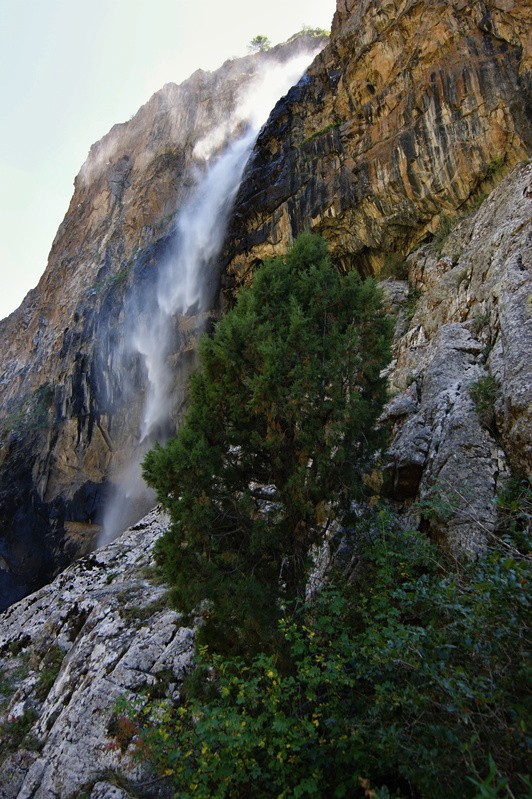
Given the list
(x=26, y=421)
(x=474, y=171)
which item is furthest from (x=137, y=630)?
(x=26, y=421)

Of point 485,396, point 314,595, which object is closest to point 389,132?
point 485,396

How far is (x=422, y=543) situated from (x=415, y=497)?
214cm

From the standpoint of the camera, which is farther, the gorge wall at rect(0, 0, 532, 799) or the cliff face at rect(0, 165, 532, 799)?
the gorge wall at rect(0, 0, 532, 799)

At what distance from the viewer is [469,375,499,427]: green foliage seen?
24.4ft

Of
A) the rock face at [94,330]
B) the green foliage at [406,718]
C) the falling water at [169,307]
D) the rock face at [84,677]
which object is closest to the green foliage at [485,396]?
the green foliage at [406,718]

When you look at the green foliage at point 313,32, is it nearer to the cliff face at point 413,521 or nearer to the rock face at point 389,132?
the rock face at point 389,132

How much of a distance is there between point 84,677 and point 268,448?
566cm

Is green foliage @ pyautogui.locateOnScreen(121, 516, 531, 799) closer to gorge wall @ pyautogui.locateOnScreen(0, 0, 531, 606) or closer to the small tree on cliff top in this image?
the small tree on cliff top

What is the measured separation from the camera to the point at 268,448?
7293mm

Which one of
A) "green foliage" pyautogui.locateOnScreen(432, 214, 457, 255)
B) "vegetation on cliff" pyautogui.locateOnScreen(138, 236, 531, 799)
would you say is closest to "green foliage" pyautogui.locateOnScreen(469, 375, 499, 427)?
"vegetation on cliff" pyautogui.locateOnScreen(138, 236, 531, 799)

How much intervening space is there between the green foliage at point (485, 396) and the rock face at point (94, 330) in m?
17.4

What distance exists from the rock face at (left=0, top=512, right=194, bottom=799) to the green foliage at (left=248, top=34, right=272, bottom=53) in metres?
52.1

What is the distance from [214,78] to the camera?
144ft

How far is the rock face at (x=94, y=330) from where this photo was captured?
96.7 ft
